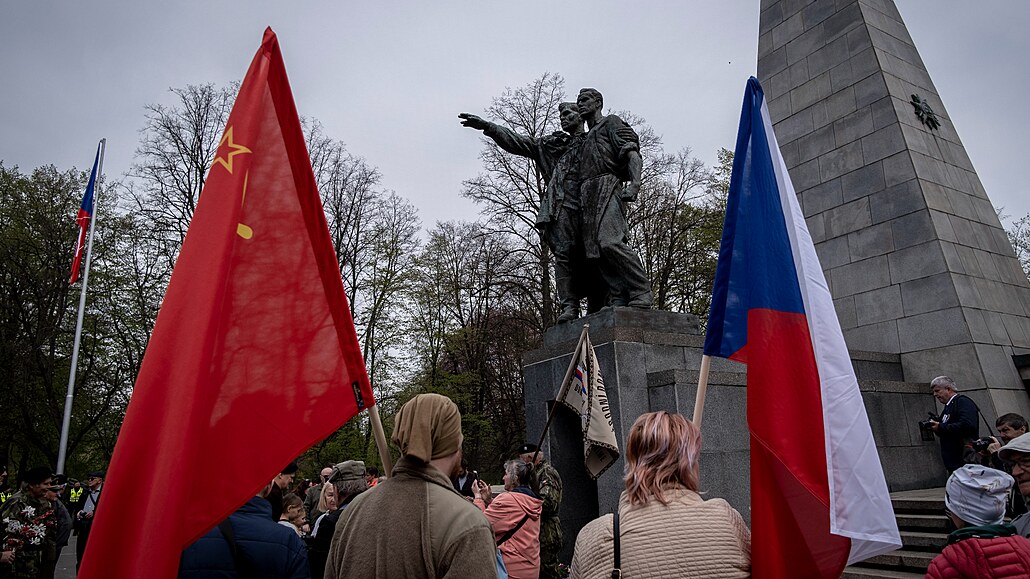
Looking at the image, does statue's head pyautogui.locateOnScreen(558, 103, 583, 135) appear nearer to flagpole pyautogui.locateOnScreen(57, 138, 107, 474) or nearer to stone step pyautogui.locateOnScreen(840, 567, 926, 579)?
stone step pyautogui.locateOnScreen(840, 567, 926, 579)

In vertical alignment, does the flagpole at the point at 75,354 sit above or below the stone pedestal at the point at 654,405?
above

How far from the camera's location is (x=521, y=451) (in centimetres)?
606

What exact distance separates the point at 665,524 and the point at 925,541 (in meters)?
5.31

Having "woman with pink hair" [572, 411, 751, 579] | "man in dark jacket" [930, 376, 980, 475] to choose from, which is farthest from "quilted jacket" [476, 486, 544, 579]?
"man in dark jacket" [930, 376, 980, 475]

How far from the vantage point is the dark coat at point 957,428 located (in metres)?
6.74

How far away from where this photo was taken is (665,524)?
2182 millimetres

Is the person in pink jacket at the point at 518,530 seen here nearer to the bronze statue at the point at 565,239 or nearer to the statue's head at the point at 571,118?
the bronze statue at the point at 565,239

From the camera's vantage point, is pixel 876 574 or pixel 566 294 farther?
pixel 566 294

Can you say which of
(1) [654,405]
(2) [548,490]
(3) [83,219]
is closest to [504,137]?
(1) [654,405]

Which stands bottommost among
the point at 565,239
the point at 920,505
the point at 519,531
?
the point at 920,505

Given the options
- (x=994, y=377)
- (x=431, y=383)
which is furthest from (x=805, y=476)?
(x=431, y=383)

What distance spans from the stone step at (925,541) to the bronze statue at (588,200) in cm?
349

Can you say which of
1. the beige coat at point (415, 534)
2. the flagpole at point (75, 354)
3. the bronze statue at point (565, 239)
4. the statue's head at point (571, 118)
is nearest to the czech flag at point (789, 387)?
the beige coat at point (415, 534)

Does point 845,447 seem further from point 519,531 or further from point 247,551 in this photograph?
point 519,531
